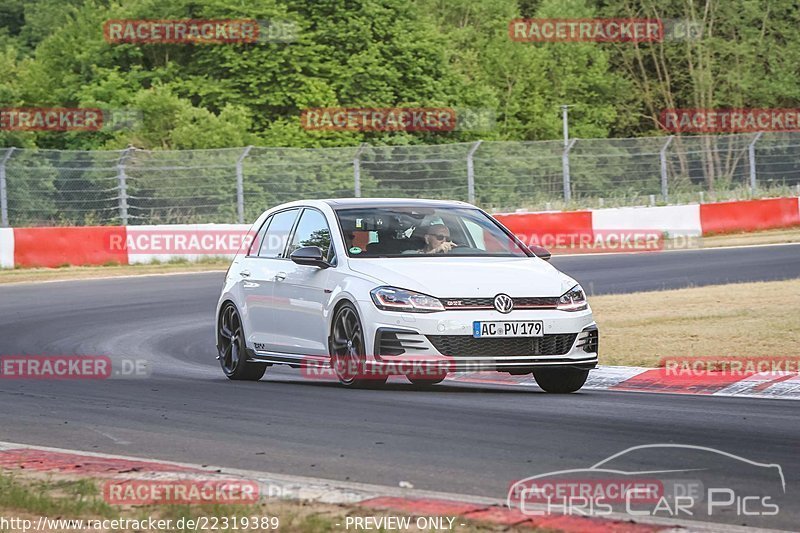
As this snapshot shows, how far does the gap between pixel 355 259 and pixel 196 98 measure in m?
37.2

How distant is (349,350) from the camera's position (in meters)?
10.8

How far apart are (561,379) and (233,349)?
10.4 feet

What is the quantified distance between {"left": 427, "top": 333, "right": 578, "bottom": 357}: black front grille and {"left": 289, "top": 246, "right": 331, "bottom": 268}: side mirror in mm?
1398

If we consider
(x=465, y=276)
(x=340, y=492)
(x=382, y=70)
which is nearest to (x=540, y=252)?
(x=465, y=276)

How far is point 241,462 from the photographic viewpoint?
7324 millimetres

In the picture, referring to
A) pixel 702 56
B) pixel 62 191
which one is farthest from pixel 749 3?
pixel 62 191

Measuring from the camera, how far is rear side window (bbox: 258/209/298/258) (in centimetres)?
1231

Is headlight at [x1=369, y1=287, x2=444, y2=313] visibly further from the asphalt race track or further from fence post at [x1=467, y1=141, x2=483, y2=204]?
fence post at [x1=467, y1=141, x2=483, y2=204]

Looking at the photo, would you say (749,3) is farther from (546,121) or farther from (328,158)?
(328,158)

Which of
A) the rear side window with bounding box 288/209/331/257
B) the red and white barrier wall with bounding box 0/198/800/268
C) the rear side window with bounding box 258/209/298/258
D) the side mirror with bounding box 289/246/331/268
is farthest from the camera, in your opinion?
the red and white barrier wall with bounding box 0/198/800/268
